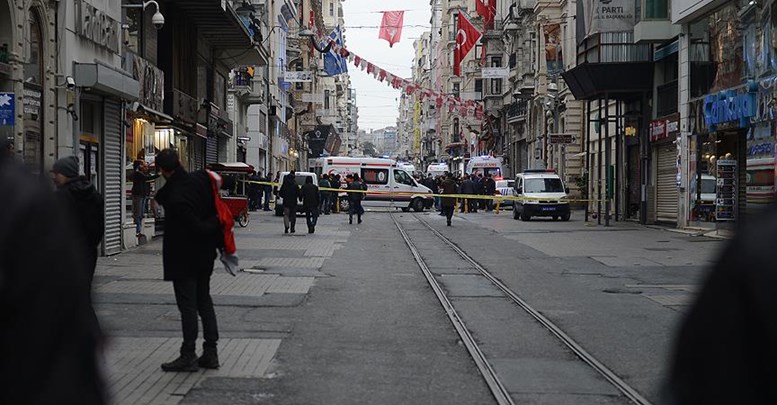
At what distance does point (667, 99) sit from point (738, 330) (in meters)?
32.2

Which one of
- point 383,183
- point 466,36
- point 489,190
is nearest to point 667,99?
point 466,36

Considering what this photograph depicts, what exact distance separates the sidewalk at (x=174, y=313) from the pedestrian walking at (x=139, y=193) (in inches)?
48.7

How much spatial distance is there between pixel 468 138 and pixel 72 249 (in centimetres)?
9747

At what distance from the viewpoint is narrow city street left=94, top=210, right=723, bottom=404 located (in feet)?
25.7

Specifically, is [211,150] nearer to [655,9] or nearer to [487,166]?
[655,9]

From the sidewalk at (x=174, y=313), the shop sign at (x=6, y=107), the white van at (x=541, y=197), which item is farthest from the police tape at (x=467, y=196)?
the shop sign at (x=6, y=107)

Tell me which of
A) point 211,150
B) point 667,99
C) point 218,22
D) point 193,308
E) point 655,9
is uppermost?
point 655,9

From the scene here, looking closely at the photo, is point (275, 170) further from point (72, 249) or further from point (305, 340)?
point (72, 249)

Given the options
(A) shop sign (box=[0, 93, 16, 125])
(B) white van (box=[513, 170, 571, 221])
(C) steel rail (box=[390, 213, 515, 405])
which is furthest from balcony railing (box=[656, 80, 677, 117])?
(A) shop sign (box=[0, 93, 16, 125])

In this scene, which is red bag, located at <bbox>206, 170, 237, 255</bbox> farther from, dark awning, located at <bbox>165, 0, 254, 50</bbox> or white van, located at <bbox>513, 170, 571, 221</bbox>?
white van, located at <bbox>513, 170, 571, 221</bbox>

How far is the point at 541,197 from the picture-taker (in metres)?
38.7

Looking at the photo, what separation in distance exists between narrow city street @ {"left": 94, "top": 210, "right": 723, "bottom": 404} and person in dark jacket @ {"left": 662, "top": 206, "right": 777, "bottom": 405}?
21cm

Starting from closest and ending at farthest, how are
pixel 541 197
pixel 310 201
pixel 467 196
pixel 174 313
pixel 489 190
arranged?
1. pixel 174 313
2. pixel 310 201
3. pixel 541 197
4. pixel 467 196
5. pixel 489 190

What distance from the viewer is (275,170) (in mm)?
67688
